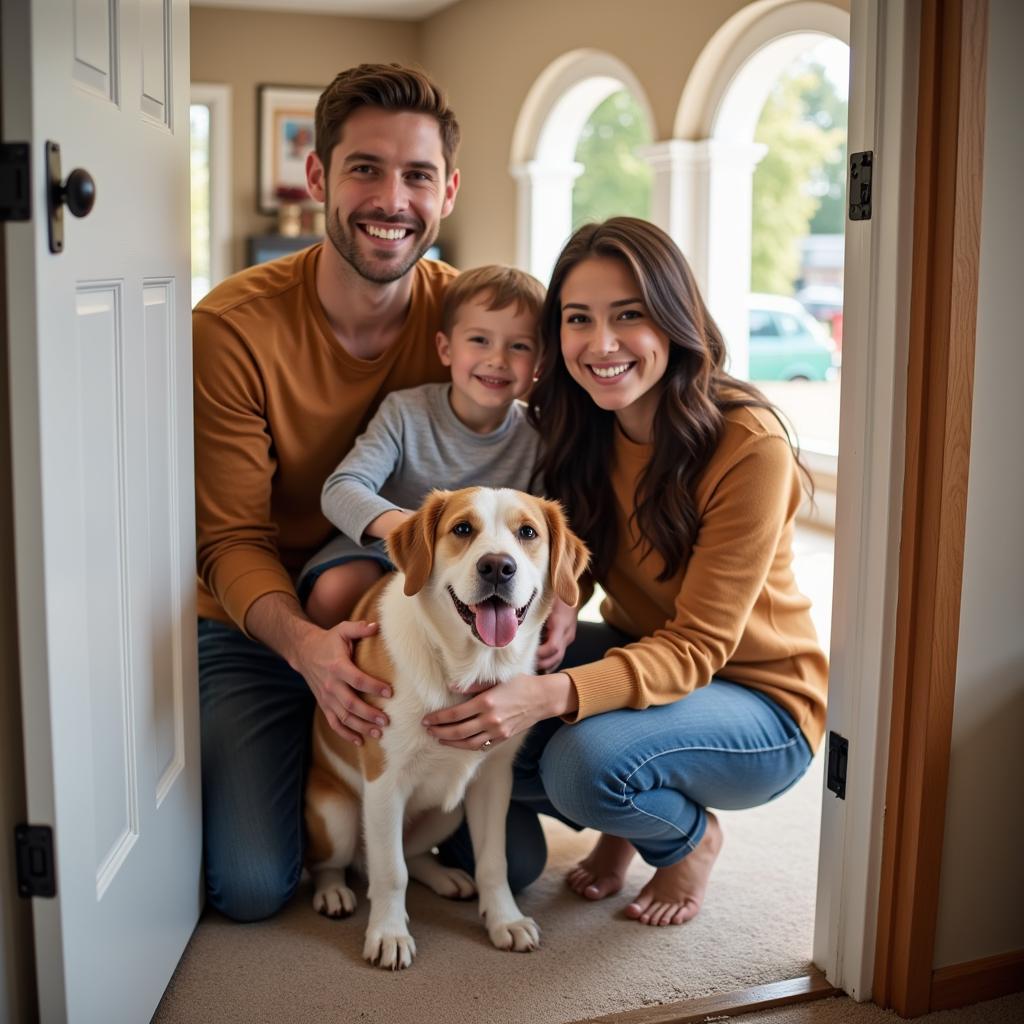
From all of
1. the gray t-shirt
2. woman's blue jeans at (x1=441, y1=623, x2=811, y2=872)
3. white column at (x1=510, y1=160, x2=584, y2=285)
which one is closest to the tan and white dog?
woman's blue jeans at (x1=441, y1=623, x2=811, y2=872)

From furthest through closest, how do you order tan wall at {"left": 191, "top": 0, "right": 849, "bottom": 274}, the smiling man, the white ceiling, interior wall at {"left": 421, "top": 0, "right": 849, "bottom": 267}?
the white ceiling
tan wall at {"left": 191, "top": 0, "right": 849, "bottom": 274}
interior wall at {"left": 421, "top": 0, "right": 849, "bottom": 267}
the smiling man

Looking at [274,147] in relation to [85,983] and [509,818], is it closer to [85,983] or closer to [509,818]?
[509,818]

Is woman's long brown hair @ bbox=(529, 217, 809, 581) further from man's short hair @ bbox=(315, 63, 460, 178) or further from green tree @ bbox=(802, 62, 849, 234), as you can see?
green tree @ bbox=(802, 62, 849, 234)

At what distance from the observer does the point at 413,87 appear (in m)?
2.26

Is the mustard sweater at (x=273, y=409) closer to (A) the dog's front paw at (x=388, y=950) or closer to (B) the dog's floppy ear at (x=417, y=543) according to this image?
A: (B) the dog's floppy ear at (x=417, y=543)

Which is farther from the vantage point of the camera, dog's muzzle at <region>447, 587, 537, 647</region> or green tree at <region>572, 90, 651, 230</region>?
green tree at <region>572, 90, 651, 230</region>

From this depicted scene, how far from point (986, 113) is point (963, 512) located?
56 cm

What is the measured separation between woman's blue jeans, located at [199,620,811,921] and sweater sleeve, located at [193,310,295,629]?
23 centimetres

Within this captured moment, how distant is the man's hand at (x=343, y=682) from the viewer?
6.17 feet

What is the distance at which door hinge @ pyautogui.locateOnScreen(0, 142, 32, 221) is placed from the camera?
3.95 feet

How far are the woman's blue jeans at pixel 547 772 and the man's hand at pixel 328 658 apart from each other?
0.24 metres

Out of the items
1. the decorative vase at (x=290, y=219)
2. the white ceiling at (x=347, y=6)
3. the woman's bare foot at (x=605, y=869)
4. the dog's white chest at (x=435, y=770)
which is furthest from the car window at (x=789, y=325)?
the dog's white chest at (x=435, y=770)

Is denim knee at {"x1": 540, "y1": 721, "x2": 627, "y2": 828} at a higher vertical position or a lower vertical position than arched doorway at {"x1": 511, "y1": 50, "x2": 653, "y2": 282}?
lower

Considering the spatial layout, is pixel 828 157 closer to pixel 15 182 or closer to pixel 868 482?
pixel 868 482
